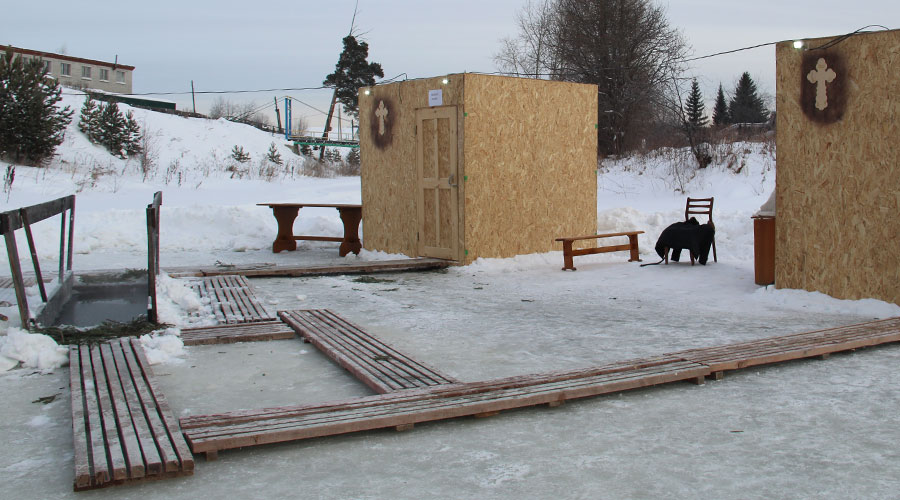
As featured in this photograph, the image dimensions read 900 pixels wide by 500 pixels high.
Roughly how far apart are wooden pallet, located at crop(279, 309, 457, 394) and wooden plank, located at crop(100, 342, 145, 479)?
1.46 meters

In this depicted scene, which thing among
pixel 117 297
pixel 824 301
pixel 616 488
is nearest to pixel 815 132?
pixel 824 301

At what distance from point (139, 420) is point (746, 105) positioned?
154 ft

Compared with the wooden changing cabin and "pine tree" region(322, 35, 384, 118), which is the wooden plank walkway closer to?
the wooden changing cabin

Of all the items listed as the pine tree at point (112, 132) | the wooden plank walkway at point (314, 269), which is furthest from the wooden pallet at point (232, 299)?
the pine tree at point (112, 132)

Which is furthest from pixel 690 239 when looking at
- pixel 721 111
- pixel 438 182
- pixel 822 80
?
pixel 721 111

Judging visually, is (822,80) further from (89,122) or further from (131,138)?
(131,138)

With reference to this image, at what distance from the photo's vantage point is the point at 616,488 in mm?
3348

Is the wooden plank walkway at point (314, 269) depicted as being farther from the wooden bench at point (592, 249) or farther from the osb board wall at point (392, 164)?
the wooden bench at point (592, 249)

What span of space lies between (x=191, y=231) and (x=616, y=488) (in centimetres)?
1266

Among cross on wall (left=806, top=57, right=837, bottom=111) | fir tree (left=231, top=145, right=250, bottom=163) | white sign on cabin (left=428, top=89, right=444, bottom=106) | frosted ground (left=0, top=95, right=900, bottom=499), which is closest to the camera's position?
frosted ground (left=0, top=95, right=900, bottom=499)

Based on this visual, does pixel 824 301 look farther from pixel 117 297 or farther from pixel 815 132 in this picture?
pixel 117 297

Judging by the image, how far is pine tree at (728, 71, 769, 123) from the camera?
139 ft

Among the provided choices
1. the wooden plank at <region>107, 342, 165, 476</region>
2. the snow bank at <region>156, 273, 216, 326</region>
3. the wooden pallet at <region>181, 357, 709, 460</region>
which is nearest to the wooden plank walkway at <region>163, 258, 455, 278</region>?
the snow bank at <region>156, 273, 216, 326</region>

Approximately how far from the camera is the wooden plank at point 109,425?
3.38 m
